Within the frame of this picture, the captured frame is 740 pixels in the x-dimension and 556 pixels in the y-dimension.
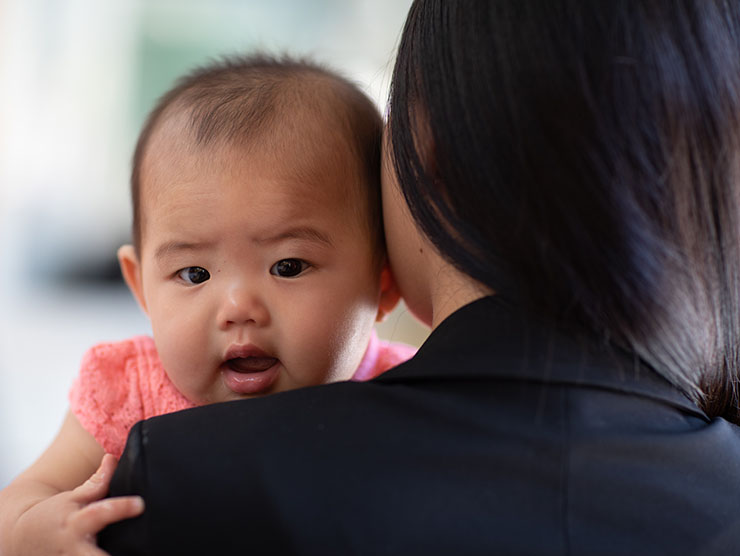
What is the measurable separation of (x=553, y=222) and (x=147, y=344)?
28.0 inches

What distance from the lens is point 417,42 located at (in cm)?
Answer: 77

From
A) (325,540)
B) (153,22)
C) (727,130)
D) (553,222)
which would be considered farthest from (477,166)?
(153,22)

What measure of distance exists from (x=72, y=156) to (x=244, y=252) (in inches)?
81.5

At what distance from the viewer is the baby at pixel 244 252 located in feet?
3.12

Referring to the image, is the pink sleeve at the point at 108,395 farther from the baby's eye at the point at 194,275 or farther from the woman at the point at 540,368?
the woman at the point at 540,368

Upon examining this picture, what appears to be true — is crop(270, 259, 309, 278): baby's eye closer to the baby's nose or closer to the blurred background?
the baby's nose

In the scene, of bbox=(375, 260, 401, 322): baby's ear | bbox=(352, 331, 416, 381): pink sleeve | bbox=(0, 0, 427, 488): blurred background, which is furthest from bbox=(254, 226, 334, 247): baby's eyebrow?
bbox=(0, 0, 427, 488): blurred background

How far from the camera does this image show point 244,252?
0.95 metres

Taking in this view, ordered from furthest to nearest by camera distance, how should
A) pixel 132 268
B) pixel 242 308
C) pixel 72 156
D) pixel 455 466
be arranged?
pixel 72 156 < pixel 132 268 < pixel 242 308 < pixel 455 466

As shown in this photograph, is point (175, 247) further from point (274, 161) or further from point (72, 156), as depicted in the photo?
point (72, 156)

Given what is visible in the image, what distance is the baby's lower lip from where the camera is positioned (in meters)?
0.98

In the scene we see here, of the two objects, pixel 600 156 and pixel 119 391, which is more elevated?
pixel 600 156

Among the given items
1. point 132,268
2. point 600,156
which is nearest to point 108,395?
point 132,268

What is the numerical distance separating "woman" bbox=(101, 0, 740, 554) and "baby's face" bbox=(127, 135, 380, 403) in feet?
0.90
